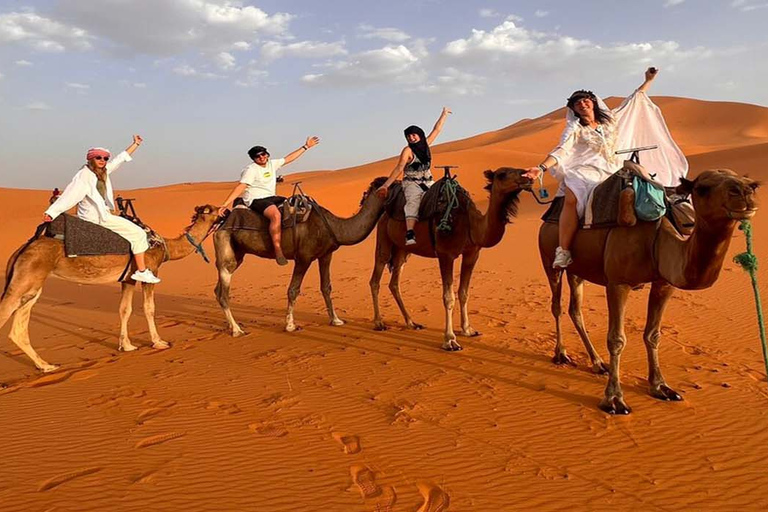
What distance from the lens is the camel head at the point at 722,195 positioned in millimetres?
3590

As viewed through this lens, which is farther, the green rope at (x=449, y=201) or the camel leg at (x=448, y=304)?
the green rope at (x=449, y=201)

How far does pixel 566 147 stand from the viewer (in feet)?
18.0

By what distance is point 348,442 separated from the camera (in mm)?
4543

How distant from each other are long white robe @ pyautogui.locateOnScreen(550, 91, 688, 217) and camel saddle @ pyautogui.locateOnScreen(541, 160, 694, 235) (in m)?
0.18

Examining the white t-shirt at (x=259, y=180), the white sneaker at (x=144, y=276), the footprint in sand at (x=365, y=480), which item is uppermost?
the white t-shirt at (x=259, y=180)

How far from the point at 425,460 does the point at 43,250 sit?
6.01 metres

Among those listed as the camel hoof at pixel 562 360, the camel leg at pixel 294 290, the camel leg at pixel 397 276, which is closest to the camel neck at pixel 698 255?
the camel hoof at pixel 562 360

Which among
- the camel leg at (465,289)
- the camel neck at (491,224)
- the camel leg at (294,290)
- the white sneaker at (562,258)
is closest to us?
the white sneaker at (562,258)

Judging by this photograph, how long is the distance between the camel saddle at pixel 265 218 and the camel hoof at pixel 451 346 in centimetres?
338

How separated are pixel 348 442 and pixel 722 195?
369cm

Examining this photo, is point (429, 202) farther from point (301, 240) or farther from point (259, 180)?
point (259, 180)

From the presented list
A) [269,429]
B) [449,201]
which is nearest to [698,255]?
[449,201]

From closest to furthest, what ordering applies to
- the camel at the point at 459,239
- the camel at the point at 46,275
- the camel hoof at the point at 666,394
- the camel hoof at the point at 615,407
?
the camel hoof at the point at 615,407, the camel hoof at the point at 666,394, the camel at the point at 459,239, the camel at the point at 46,275

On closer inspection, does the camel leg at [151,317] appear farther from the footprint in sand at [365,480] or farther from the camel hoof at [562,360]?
the camel hoof at [562,360]
